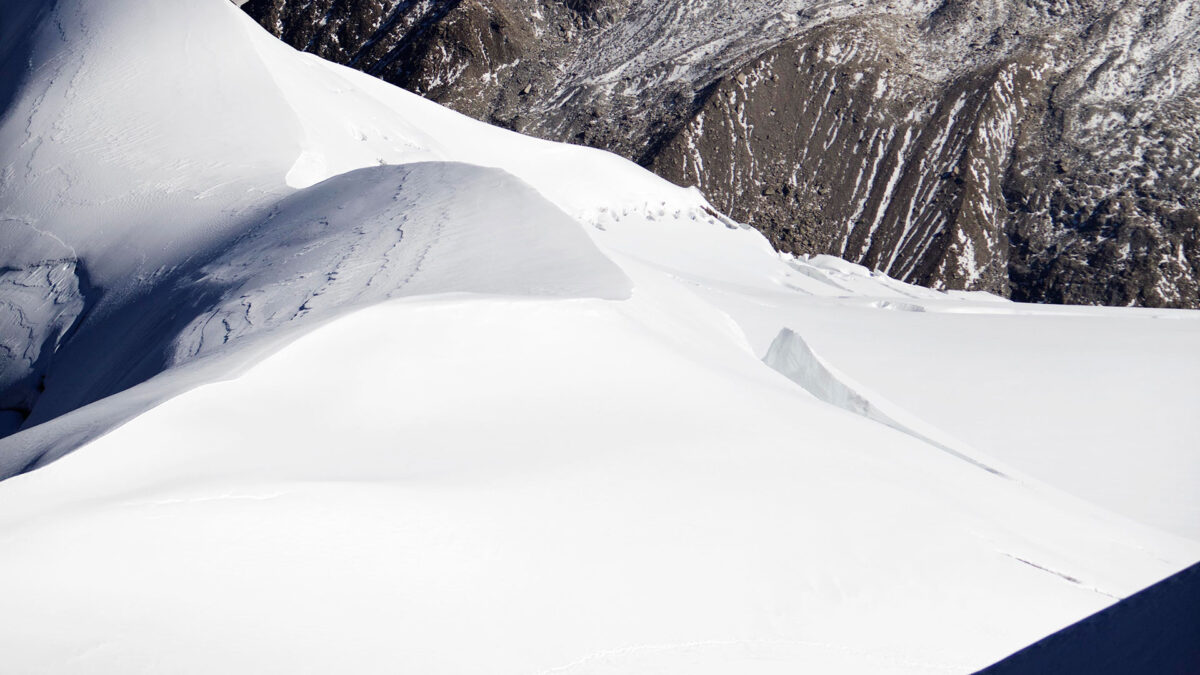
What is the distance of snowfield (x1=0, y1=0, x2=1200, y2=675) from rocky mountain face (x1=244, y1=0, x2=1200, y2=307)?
65.0 feet

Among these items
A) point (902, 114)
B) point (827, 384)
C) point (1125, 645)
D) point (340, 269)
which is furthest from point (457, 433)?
point (902, 114)

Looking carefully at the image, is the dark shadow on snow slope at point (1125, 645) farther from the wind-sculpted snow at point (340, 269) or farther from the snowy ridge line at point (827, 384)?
the wind-sculpted snow at point (340, 269)

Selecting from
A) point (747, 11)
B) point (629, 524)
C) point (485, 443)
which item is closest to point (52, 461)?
point (485, 443)

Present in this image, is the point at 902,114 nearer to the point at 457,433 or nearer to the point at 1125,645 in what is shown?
the point at 1125,645

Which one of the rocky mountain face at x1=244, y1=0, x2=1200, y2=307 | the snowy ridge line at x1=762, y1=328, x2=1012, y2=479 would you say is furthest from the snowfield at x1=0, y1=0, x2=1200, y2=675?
the rocky mountain face at x1=244, y1=0, x2=1200, y2=307

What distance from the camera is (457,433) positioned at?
4332 millimetres

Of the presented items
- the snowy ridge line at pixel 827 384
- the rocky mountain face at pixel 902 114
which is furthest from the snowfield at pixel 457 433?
the rocky mountain face at pixel 902 114

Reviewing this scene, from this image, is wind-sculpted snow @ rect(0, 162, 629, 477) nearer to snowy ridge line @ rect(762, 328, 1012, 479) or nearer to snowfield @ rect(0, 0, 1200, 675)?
snowfield @ rect(0, 0, 1200, 675)

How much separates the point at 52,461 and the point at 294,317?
2269 mm

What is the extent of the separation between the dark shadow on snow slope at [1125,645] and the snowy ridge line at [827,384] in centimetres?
171

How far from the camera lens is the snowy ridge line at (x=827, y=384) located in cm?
644

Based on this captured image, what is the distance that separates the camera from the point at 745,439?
15.7ft

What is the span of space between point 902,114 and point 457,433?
29.9 meters

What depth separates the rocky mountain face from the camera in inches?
1118
